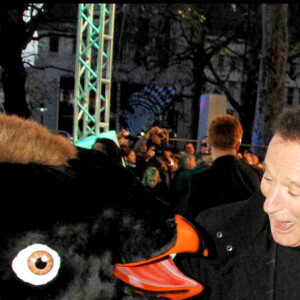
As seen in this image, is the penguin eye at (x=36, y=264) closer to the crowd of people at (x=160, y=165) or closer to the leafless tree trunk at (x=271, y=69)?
the crowd of people at (x=160, y=165)

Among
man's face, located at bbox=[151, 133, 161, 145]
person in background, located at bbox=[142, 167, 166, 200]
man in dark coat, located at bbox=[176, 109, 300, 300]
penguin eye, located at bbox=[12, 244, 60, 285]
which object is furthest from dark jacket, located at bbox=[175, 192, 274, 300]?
man's face, located at bbox=[151, 133, 161, 145]

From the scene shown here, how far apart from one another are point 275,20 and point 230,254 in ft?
31.6

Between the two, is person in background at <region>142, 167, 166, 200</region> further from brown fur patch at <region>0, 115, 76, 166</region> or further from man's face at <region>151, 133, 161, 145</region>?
brown fur patch at <region>0, 115, 76, 166</region>

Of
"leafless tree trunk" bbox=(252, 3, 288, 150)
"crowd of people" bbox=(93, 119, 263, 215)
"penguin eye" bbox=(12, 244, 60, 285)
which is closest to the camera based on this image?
"penguin eye" bbox=(12, 244, 60, 285)

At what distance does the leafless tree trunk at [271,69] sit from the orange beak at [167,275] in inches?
360

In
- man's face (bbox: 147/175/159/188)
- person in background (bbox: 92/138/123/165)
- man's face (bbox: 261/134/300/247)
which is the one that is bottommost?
man's face (bbox: 147/175/159/188)

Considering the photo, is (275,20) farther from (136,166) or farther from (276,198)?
(276,198)

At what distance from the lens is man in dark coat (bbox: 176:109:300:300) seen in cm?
120

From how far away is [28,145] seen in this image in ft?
3.84

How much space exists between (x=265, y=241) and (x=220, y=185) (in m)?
2.11

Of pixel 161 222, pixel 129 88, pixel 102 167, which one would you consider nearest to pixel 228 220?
pixel 161 222

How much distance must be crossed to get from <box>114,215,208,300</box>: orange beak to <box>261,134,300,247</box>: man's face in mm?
232

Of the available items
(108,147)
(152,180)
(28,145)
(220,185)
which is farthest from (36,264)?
(152,180)

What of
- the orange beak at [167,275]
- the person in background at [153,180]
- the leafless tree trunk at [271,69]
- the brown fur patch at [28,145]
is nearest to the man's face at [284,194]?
the orange beak at [167,275]
